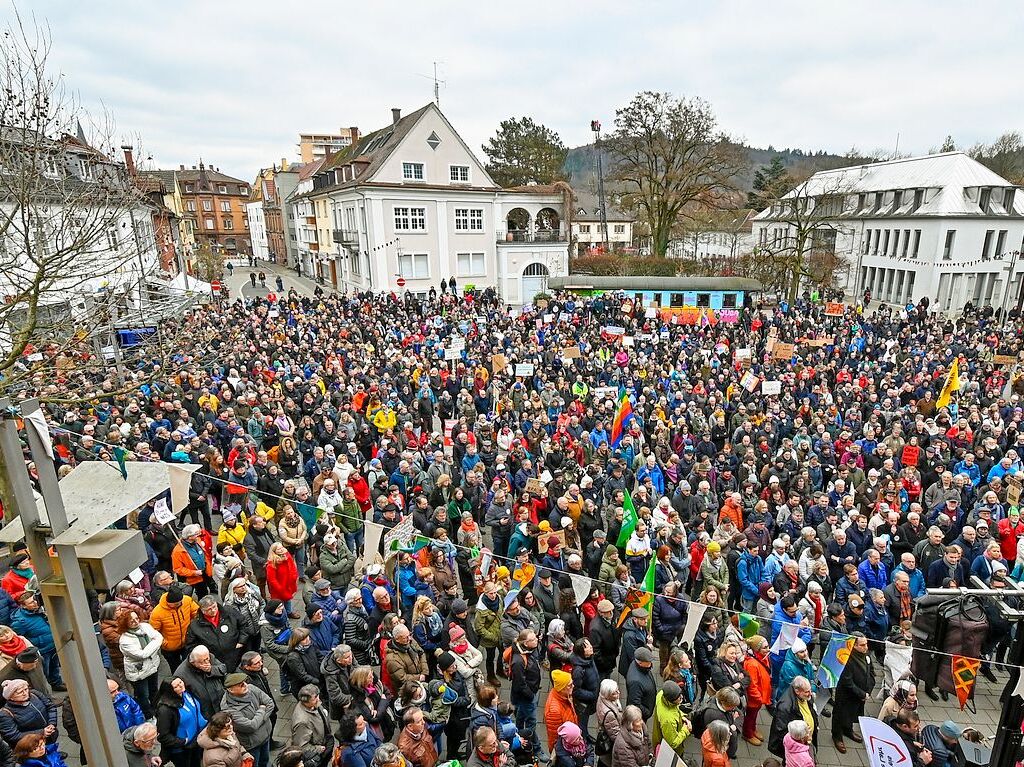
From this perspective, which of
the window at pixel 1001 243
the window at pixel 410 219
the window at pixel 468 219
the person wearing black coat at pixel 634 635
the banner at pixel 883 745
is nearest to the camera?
the banner at pixel 883 745

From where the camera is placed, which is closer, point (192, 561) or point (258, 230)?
point (192, 561)

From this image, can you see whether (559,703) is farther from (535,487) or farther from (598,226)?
(598,226)

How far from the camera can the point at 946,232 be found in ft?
121

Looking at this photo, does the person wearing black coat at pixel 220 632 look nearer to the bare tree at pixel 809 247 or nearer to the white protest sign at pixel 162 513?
the white protest sign at pixel 162 513

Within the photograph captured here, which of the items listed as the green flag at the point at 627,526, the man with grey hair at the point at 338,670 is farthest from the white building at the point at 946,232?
the man with grey hair at the point at 338,670

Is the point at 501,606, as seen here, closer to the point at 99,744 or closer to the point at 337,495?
the point at 337,495

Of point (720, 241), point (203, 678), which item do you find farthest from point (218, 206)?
point (203, 678)

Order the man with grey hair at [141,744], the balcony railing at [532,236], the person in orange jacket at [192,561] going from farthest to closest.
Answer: the balcony railing at [532,236]
the person in orange jacket at [192,561]
the man with grey hair at [141,744]

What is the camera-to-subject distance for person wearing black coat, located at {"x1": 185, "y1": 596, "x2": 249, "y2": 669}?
614 cm

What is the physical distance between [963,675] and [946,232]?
38838 millimetres

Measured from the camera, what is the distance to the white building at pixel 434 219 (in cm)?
3719

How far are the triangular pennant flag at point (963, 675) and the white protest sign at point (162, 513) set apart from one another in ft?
30.5

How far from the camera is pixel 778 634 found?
6512mm

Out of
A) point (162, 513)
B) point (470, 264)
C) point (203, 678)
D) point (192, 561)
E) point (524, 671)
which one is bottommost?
point (524, 671)
